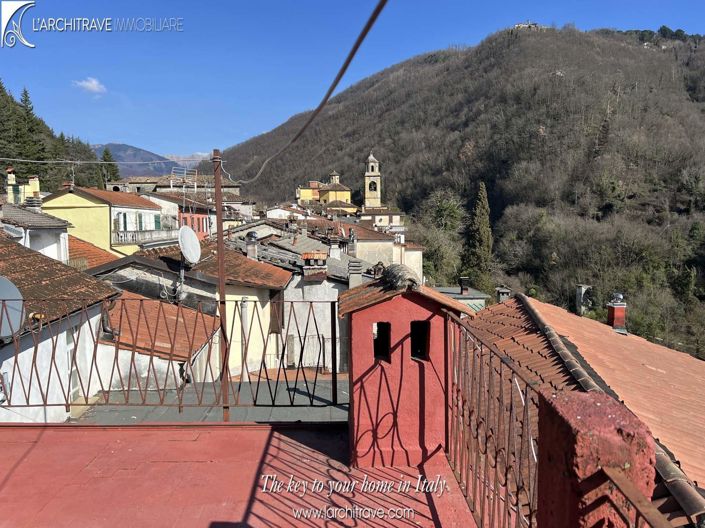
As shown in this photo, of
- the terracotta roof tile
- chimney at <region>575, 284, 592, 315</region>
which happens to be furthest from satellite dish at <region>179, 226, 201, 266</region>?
chimney at <region>575, 284, 592, 315</region>

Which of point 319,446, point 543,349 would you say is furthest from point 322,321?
point 319,446

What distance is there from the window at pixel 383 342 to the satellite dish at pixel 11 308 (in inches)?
135

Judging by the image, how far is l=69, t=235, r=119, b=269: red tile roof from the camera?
1817cm

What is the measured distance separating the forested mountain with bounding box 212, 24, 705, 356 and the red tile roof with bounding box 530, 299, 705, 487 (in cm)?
2166

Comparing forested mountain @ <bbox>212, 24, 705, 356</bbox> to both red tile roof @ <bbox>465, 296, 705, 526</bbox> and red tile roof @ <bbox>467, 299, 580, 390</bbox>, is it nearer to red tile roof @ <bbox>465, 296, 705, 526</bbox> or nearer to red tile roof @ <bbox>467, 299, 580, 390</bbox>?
red tile roof @ <bbox>465, 296, 705, 526</bbox>

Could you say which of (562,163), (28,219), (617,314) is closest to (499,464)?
(617,314)

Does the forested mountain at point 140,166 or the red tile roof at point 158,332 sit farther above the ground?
the forested mountain at point 140,166

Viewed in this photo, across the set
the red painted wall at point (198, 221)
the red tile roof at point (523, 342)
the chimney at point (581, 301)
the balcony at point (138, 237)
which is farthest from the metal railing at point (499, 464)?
the red painted wall at point (198, 221)

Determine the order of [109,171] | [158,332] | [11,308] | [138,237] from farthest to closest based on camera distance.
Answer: [109,171] < [138,237] < [158,332] < [11,308]

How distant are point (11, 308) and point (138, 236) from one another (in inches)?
844

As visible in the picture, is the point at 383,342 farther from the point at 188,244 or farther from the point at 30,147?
the point at 30,147

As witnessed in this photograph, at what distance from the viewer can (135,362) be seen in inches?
340

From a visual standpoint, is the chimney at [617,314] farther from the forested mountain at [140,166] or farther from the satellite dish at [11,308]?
the satellite dish at [11,308]

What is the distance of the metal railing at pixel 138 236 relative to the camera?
78.6 feet
